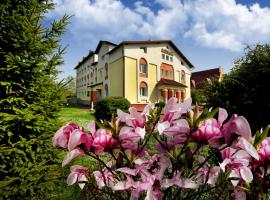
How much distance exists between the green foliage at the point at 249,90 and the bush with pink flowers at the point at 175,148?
7.15m

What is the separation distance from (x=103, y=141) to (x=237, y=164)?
64cm

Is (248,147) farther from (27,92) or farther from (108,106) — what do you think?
(108,106)

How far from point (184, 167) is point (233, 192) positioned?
1.35 ft

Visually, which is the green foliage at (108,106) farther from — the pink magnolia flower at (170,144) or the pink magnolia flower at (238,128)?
the pink magnolia flower at (238,128)

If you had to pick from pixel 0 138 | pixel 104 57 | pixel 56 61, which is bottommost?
pixel 0 138

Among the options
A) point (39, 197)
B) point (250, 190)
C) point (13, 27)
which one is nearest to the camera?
point (250, 190)

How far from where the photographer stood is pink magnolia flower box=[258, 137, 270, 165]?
1.29m

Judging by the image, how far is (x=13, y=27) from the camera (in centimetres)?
566

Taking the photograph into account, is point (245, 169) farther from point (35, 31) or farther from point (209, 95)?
point (209, 95)

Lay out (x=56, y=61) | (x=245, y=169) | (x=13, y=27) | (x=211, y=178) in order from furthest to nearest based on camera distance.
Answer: (x=56, y=61)
(x=13, y=27)
(x=211, y=178)
(x=245, y=169)

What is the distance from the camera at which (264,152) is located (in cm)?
129

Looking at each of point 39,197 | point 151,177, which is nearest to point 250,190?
point 151,177

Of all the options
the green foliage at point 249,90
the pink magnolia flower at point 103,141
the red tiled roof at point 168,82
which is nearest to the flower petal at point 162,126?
the pink magnolia flower at point 103,141

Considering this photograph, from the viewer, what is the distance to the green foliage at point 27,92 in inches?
207
